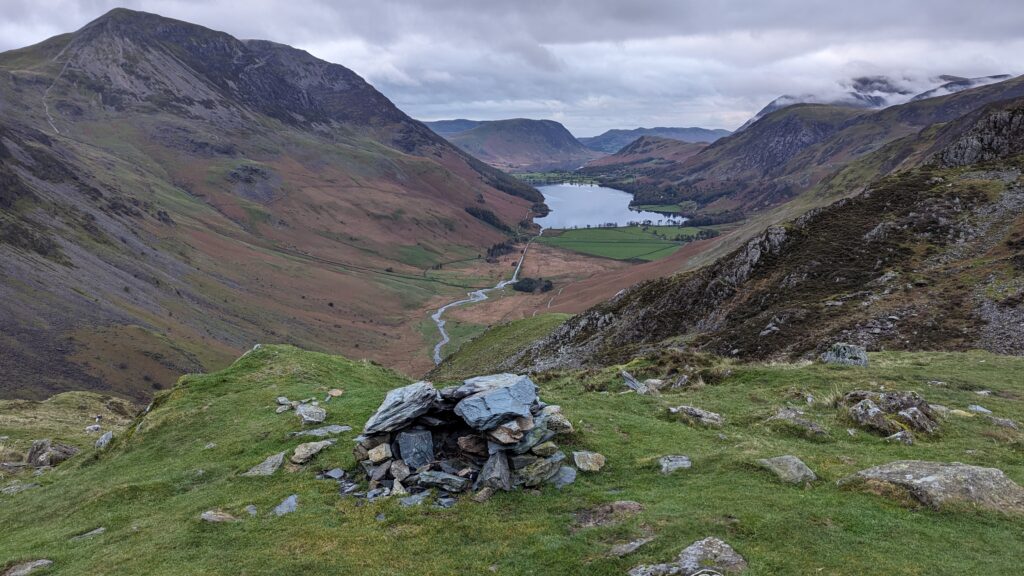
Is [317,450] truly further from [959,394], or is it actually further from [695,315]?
[695,315]

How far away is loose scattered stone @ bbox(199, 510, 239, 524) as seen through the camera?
1944 centimetres

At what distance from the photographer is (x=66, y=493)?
2570 cm

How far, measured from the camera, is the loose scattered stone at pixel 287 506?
19844 millimetres

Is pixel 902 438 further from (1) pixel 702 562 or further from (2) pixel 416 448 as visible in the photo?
(2) pixel 416 448

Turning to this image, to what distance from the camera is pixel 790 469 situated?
1873 centimetres

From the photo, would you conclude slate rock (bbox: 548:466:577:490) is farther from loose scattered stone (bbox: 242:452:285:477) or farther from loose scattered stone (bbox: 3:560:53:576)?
loose scattered stone (bbox: 3:560:53:576)

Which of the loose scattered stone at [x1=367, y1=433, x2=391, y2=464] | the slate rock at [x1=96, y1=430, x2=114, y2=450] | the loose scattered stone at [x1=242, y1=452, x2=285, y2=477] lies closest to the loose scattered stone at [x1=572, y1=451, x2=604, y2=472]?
the loose scattered stone at [x1=367, y1=433, x2=391, y2=464]

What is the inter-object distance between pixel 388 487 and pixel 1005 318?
4065cm

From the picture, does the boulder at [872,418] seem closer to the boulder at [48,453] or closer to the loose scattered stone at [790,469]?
the loose scattered stone at [790,469]

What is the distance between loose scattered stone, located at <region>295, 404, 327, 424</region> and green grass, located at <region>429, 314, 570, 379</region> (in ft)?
124

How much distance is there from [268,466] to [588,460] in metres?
13.4

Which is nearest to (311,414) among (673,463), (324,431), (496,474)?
(324,431)

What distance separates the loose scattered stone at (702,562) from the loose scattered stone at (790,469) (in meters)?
5.22

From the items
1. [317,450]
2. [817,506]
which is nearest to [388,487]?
[317,450]
